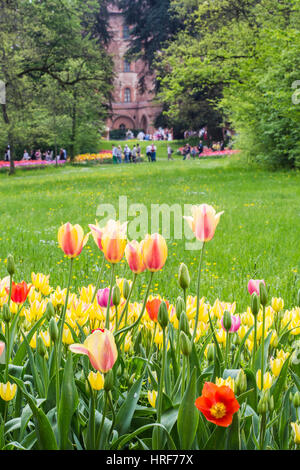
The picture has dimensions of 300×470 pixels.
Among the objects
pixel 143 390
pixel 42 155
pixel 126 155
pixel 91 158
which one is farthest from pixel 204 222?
pixel 42 155

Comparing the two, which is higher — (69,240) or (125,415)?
(69,240)

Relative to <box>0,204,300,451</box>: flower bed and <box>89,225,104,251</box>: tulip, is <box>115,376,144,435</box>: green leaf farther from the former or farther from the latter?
<box>89,225,104,251</box>: tulip

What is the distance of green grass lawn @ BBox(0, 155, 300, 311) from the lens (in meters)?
4.72

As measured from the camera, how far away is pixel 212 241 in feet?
22.6

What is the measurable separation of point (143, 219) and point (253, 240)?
3068mm

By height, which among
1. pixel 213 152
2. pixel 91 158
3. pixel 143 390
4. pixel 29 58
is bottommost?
pixel 143 390

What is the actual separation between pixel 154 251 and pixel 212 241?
18.6 feet

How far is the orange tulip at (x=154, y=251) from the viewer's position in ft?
4.21

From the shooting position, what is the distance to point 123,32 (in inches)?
2781

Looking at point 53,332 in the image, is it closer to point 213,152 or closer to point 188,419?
point 188,419

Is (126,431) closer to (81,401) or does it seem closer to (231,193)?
(81,401)

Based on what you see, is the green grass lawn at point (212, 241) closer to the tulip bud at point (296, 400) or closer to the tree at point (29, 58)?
the tulip bud at point (296, 400)

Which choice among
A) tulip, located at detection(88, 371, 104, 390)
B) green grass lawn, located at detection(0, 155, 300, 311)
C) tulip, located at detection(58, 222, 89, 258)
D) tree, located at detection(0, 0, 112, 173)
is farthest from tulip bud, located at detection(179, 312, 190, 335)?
tree, located at detection(0, 0, 112, 173)

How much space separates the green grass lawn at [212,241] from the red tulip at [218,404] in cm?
261
